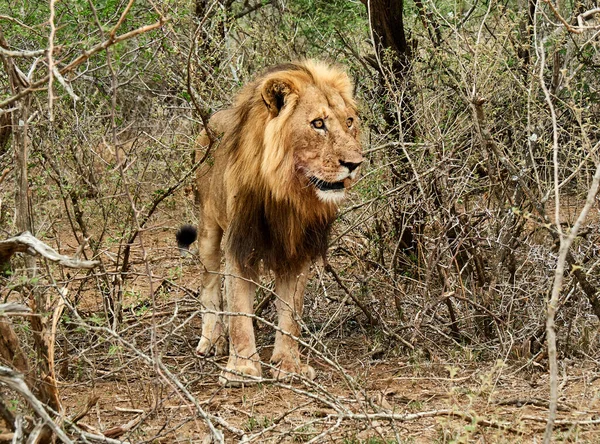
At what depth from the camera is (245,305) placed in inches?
206

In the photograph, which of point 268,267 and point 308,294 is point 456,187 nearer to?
point 268,267

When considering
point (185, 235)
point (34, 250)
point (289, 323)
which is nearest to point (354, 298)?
point (289, 323)

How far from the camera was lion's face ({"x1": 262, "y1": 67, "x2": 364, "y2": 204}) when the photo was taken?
4.86 metres

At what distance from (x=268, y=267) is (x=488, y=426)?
1769mm

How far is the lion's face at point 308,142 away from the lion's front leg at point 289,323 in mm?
601

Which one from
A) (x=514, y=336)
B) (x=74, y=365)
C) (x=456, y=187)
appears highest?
(x=456, y=187)

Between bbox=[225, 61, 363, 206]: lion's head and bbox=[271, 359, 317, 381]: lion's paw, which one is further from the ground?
bbox=[225, 61, 363, 206]: lion's head

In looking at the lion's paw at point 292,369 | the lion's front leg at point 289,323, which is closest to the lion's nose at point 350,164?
the lion's front leg at point 289,323

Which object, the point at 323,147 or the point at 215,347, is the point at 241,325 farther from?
the point at 323,147

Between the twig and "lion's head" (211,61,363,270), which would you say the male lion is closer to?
"lion's head" (211,61,363,270)

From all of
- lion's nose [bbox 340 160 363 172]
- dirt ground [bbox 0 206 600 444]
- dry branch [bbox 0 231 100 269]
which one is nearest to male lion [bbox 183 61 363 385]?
lion's nose [bbox 340 160 363 172]

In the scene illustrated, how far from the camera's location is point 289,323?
534 cm

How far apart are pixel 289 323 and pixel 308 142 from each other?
1.08m

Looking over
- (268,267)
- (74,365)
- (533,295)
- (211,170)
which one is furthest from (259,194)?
(533,295)
